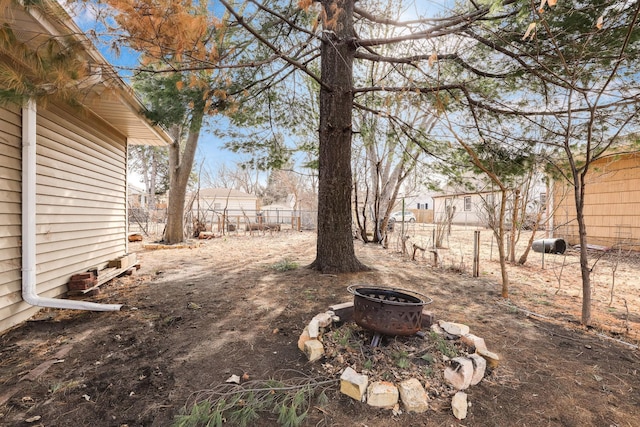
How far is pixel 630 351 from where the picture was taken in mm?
2398

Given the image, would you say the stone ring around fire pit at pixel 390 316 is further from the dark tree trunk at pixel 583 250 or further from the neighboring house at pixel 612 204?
the neighboring house at pixel 612 204

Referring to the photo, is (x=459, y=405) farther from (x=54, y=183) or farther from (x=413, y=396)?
(x=54, y=183)

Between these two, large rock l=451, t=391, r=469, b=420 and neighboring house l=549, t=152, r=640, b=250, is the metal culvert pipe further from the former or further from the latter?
large rock l=451, t=391, r=469, b=420

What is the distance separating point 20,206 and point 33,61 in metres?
1.60

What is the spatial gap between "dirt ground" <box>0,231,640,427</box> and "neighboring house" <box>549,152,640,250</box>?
5.31m

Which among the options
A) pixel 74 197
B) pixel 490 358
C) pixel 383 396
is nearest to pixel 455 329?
pixel 490 358

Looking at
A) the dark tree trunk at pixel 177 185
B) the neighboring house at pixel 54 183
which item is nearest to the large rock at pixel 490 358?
the neighboring house at pixel 54 183

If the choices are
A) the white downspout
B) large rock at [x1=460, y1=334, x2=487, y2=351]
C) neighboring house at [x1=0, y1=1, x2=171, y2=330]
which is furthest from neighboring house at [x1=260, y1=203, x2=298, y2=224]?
large rock at [x1=460, y1=334, x2=487, y2=351]

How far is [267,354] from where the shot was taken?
2293mm

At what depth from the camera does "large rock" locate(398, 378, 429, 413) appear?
1684 millimetres

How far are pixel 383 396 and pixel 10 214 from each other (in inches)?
A: 142

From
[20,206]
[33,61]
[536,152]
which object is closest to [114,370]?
[20,206]

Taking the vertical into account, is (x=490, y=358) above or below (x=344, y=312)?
below

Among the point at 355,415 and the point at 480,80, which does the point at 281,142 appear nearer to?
the point at 480,80
